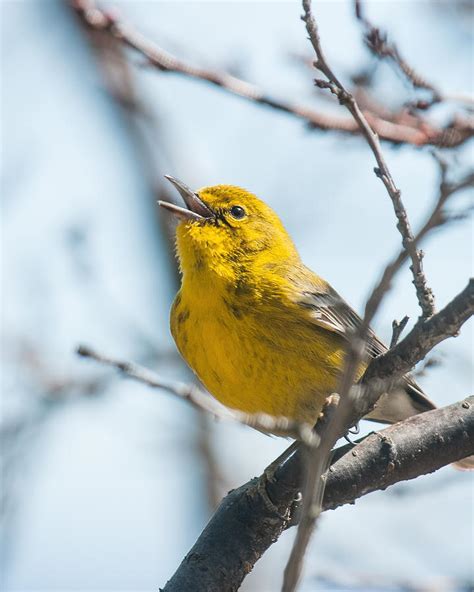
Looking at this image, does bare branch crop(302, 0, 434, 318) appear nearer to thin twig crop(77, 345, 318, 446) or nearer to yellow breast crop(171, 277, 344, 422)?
thin twig crop(77, 345, 318, 446)

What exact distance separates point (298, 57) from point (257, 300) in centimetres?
166

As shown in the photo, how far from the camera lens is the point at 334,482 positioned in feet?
13.6

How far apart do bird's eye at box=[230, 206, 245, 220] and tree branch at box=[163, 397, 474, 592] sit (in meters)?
2.45

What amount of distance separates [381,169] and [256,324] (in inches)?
78.0

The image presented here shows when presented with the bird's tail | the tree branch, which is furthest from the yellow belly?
the tree branch

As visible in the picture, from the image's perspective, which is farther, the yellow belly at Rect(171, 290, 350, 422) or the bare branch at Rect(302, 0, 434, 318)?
the yellow belly at Rect(171, 290, 350, 422)

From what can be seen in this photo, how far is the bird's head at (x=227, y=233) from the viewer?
5711 millimetres

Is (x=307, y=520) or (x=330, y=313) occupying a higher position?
(x=330, y=313)

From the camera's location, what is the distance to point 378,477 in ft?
13.7

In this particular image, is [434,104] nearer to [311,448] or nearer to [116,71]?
[311,448]

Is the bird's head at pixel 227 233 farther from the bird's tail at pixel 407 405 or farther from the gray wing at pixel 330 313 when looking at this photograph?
the bird's tail at pixel 407 405

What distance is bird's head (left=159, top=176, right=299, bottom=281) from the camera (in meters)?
5.71

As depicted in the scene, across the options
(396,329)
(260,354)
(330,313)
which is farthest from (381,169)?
(330,313)

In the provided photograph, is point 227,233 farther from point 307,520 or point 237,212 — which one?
point 307,520
